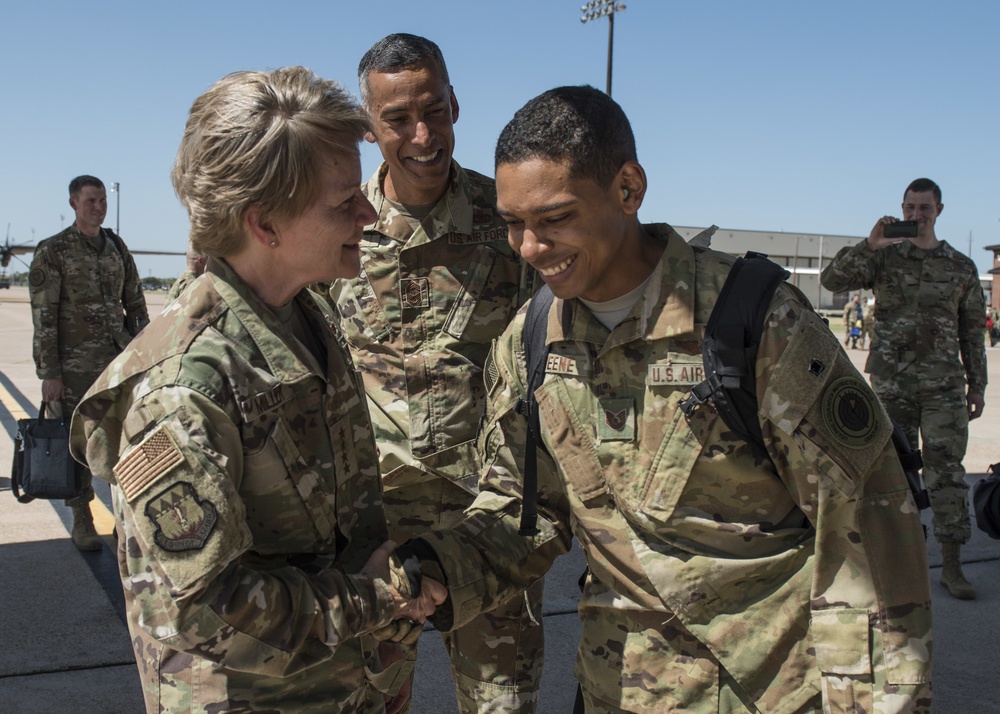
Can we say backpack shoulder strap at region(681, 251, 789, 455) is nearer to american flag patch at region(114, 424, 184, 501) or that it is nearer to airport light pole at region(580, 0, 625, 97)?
american flag patch at region(114, 424, 184, 501)

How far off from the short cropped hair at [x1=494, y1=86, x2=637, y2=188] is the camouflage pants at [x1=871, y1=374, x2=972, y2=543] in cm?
422

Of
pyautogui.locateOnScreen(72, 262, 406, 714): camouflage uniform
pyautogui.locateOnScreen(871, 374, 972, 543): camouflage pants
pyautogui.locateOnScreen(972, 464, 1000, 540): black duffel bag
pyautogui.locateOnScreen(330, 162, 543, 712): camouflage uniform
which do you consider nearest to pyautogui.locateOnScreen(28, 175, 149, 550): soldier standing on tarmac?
pyautogui.locateOnScreen(330, 162, 543, 712): camouflage uniform

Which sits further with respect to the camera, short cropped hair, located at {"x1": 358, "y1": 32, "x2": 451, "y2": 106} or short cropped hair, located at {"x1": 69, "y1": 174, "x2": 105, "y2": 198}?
short cropped hair, located at {"x1": 69, "y1": 174, "x2": 105, "y2": 198}

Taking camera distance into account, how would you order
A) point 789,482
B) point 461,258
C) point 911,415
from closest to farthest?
point 789,482
point 461,258
point 911,415

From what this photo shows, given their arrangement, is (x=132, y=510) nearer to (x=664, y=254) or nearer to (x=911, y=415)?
(x=664, y=254)

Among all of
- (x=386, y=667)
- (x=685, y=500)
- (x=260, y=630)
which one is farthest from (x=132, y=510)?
(x=685, y=500)

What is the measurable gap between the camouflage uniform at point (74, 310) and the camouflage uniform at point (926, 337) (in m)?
5.14

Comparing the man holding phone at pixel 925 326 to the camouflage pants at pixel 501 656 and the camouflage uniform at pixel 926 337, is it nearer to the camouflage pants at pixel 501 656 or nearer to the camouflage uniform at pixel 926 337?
the camouflage uniform at pixel 926 337

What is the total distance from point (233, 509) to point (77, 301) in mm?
5762

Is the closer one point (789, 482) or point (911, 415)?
point (789, 482)

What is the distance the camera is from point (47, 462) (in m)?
5.73

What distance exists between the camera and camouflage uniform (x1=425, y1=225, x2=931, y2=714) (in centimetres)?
186

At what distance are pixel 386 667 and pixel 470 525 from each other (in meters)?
0.38

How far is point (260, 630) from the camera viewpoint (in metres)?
1.66
